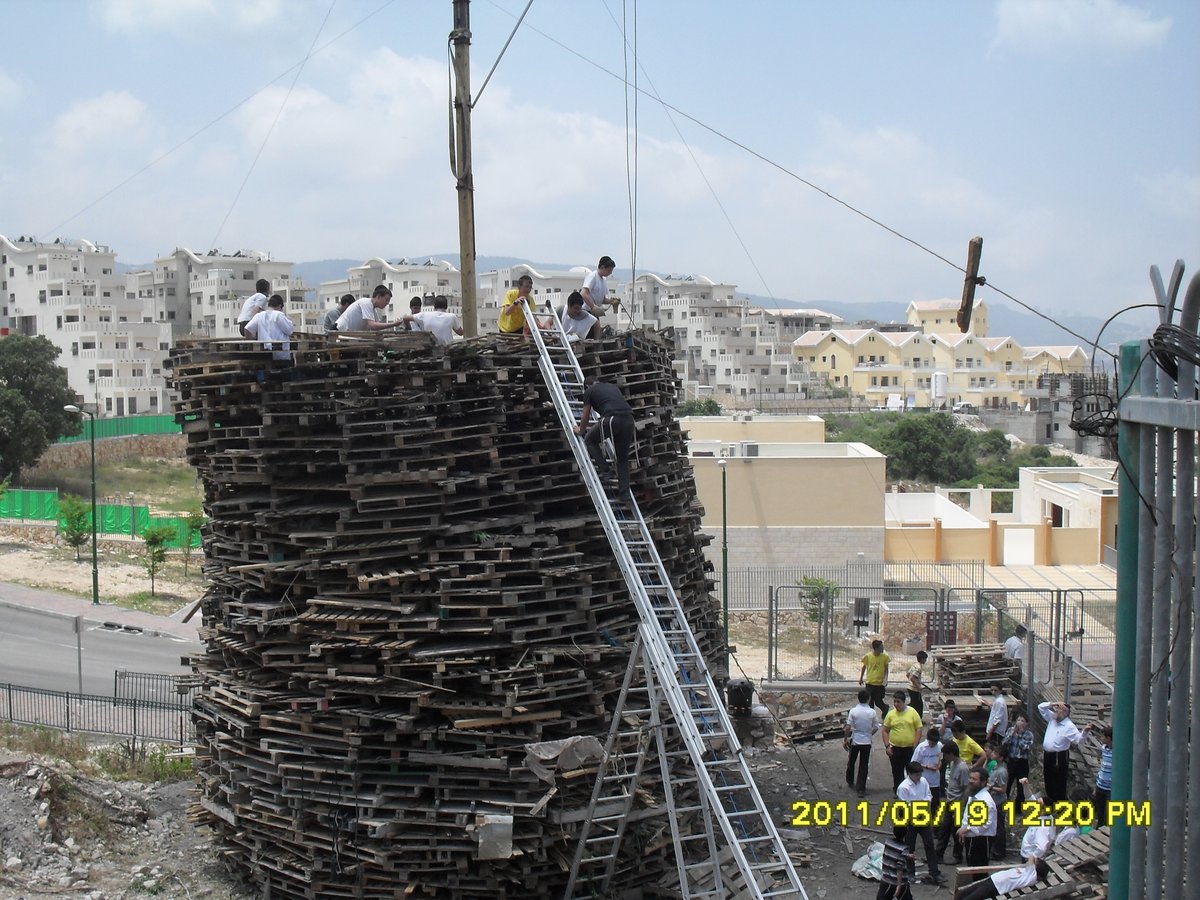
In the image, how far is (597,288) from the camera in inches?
597

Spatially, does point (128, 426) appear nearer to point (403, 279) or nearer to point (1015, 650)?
point (403, 279)

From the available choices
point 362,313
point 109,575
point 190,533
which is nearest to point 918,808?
point 362,313

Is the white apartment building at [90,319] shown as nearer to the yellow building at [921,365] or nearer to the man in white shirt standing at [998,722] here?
the man in white shirt standing at [998,722]

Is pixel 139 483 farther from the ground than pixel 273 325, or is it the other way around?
pixel 273 325

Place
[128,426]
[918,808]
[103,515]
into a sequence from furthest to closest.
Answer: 1. [128,426]
2. [103,515]
3. [918,808]

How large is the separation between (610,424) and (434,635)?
297cm

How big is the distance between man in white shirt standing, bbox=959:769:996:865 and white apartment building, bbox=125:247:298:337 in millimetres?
78991

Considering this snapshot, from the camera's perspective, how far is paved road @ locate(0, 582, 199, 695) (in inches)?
1065

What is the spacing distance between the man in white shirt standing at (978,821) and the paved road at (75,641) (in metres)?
20.4

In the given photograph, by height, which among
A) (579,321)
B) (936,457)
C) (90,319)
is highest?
(90,319)

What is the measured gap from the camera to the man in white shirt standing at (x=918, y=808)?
12227 millimetres

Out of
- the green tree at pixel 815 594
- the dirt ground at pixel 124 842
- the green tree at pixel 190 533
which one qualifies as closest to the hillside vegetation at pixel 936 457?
the green tree at pixel 815 594

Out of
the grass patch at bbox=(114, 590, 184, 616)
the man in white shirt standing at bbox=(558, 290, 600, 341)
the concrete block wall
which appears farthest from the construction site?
the concrete block wall

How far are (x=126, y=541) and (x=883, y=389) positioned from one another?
323 ft
